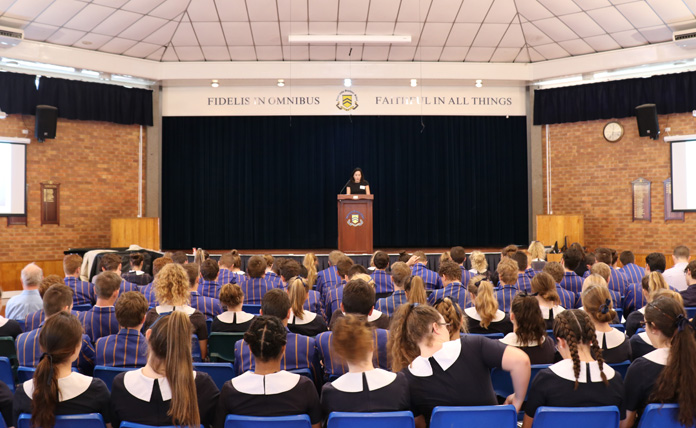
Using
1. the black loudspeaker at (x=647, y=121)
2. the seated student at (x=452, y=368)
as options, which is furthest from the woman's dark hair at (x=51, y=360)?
the black loudspeaker at (x=647, y=121)

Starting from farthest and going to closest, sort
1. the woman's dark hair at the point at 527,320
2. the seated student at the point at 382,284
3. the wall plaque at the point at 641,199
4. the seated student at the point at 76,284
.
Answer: the wall plaque at the point at 641,199, the seated student at the point at 382,284, the seated student at the point at 76,284, the woman's dark hair at the point at 527,320

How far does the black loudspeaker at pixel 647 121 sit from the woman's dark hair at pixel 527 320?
11114mm

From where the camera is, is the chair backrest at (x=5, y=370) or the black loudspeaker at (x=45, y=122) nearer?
the chair backrest at (x=5, y=370)

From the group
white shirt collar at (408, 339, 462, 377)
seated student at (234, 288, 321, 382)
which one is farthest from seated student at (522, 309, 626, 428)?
seated student at (234, 288, 321, 382)

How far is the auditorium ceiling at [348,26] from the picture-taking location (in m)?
11.6

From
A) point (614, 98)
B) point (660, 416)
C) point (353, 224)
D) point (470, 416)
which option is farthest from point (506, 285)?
point (614, 98)

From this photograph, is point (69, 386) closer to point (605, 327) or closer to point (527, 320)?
point (527, 320)

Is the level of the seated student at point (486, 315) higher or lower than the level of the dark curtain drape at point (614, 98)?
lower

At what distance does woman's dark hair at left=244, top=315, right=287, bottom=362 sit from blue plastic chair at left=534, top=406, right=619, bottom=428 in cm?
118

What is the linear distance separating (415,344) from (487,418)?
0.63m

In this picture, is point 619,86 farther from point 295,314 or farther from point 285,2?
point 295,314

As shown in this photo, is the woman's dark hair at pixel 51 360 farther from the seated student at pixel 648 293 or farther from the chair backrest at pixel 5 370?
the seated student at pixel 648 293

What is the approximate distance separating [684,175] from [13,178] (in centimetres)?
1423

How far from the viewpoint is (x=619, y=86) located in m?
13.7
